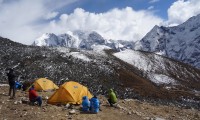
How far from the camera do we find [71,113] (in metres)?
25.0

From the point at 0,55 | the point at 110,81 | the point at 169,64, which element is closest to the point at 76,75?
the point at 110,81

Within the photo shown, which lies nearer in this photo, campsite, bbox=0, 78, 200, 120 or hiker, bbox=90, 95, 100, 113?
campsite, bbox=0, 78, 200, 120

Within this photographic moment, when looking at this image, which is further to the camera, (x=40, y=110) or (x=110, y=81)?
(x=110, y=81)

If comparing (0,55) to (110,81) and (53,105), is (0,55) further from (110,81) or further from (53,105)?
(53,105)

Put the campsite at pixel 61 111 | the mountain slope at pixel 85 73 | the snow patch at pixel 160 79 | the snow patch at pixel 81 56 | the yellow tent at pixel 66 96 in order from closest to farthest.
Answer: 1. the campsite at pixel 61 111
2. the yellow tent at pixel 66 96
3. the mountain slope at pixel 85 73
4. the snow patch at pixel 81 56
5. the snow patch at pixel 160 79

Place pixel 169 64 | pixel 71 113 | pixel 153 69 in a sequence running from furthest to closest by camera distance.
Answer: pixel 169 64 → pixel 153 69 → pixel 71 113

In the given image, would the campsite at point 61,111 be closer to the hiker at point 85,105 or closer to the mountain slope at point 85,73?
the hiker at point 85,105

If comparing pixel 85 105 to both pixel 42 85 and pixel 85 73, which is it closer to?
pixel 42 85

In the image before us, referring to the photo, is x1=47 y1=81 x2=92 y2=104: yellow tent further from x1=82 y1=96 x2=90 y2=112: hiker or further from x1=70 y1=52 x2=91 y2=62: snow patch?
x1=70 y1=52 x2=91 y2=62: snow patch

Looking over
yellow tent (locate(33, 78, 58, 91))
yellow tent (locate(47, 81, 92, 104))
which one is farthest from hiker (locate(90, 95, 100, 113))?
yellow tent (locate(33, 78, 58, 91))

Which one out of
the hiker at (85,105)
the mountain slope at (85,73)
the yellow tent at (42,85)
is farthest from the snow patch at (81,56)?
the hiker at (85,105)

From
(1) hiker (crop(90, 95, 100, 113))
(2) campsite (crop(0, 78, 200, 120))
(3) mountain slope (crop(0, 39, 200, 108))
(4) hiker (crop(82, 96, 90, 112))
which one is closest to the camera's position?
(2) campsite (crop(0, 78, 200, 120))

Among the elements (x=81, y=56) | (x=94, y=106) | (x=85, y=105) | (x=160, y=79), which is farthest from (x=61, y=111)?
(x=160, y=79)

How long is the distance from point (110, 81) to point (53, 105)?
2268 inches
